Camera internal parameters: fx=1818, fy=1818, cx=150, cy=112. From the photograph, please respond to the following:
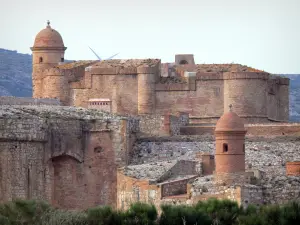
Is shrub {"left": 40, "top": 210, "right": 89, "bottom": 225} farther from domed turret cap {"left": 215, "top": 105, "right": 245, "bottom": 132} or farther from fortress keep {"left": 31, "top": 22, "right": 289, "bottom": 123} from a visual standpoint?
fortress keep {"left": 31, "top": 22, "right": 289, "bottom": 123}

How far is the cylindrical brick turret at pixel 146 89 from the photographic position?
88750 millimetres

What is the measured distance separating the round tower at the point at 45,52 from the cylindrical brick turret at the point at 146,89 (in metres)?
5.34

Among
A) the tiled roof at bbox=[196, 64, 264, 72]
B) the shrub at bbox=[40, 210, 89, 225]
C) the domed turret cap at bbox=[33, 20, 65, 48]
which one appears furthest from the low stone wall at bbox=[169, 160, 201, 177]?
the domed turret cap at bbox=[33, 20, 65, 48]

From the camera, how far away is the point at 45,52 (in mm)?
92312

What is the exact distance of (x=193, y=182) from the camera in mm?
65188

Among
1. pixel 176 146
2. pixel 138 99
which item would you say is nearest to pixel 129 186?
pixel 176 146

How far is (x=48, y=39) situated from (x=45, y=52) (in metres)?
0.91

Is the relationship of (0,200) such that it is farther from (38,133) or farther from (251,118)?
(251,118)

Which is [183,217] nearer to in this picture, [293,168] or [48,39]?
[293,168]

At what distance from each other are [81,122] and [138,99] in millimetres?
15691

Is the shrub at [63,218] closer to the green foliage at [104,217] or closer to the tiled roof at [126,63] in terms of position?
the green foliage at [104,217]

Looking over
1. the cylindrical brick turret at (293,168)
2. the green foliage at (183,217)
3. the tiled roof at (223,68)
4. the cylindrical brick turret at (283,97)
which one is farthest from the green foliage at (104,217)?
the cylindrical brick turret at (283,97)

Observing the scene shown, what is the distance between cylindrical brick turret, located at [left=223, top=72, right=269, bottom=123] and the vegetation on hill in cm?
2885

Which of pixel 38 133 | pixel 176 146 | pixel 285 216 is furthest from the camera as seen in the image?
pixel 176 146
